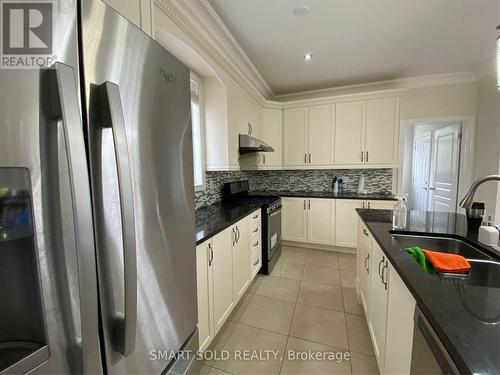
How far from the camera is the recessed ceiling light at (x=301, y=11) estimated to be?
1828 millimetres

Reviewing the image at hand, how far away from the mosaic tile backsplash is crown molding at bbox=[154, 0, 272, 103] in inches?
48.7

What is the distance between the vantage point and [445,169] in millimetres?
3701

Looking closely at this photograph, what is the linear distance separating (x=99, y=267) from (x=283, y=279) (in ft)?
7.93

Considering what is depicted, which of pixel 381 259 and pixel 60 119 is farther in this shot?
pixel 381 259

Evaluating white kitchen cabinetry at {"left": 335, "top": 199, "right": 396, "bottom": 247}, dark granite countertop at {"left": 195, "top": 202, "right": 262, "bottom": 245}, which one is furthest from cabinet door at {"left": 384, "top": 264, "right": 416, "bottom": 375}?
white kitchen cabinetry at {"left": 335, "top": 199, "right": 396, "bottom": 247}

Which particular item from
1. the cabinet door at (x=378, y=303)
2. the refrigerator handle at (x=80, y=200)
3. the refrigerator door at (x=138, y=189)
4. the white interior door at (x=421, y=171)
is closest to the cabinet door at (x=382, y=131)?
the white interior door at (x=421, y=171)

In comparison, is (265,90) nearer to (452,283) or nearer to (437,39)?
(437,39)

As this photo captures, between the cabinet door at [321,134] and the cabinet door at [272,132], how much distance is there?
0.53 m

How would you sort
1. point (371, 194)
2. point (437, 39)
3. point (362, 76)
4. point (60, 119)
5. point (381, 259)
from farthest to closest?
point (371, 194), point (362, 76), point (437, 39), point (381, 259), point (60, 119)

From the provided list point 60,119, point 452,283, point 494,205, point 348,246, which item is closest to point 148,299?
point 60,119

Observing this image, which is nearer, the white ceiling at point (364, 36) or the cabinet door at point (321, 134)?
the white ceiling at point (364, 36)

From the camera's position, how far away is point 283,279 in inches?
106

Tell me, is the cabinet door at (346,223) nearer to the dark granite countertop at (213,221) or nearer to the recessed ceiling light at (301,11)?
the dark granite countertop at (213,221)

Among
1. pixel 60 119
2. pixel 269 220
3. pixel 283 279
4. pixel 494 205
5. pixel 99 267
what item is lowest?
pixel 283 279
